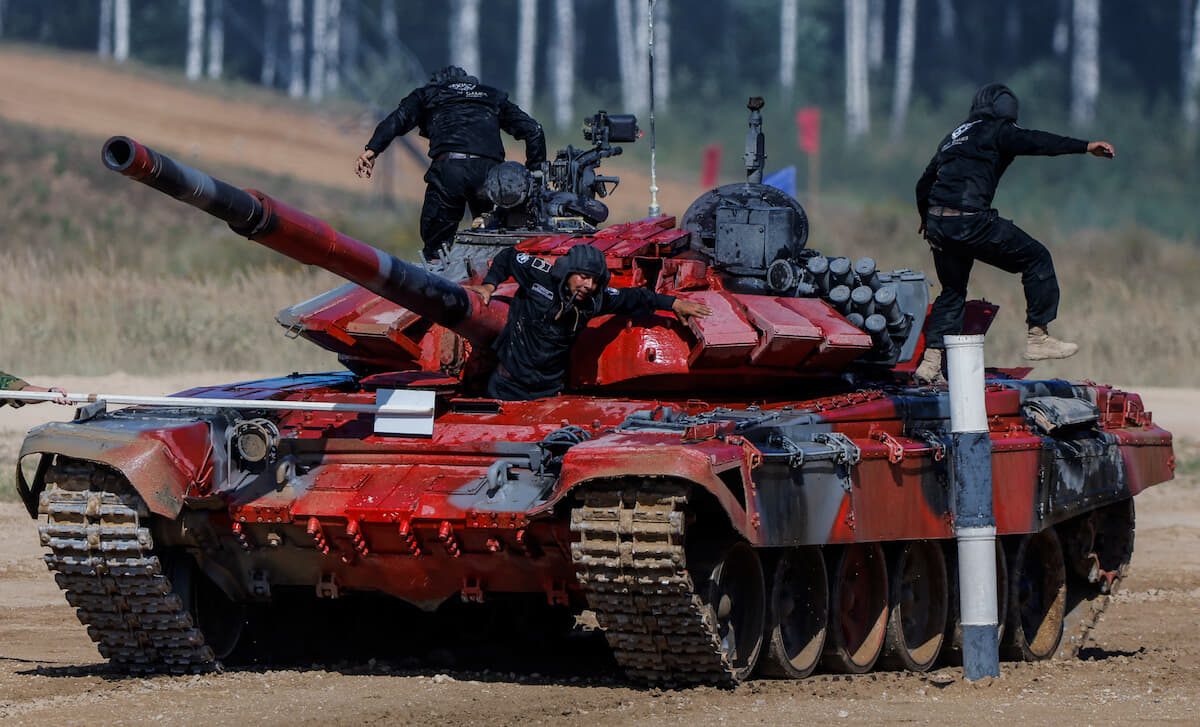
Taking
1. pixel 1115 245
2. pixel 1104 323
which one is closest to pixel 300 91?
pixel 1115 245

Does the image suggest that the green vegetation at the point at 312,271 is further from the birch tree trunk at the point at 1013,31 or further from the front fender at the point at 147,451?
the front fender at the point at 147,451

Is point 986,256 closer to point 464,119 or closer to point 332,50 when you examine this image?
point 464,119

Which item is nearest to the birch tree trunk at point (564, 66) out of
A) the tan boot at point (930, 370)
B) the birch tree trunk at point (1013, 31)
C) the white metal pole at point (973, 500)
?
the birch tree trunk at point (1013, 31)

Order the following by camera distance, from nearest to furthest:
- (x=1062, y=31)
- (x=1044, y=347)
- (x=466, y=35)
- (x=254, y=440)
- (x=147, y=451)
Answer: (x=147, y=451)
(x=254, y=440)
(x=1044, y=347)
(x=466, y=35)
(x=1062, y=31)

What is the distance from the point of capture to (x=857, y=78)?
181ft

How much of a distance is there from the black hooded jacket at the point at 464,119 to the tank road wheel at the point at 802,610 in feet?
14.9

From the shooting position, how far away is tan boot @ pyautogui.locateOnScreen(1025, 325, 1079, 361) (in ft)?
42.1

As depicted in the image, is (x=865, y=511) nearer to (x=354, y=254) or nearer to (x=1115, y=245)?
(x=354, y=254)

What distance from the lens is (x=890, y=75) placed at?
61.9 metres

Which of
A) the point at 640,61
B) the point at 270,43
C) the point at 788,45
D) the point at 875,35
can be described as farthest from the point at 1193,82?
the point at 270,43

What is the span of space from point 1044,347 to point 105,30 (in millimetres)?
53854

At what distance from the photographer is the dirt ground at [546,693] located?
1002 cm

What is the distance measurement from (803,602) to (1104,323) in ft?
54.2

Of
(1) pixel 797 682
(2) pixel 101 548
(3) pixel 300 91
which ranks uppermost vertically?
(3) pixel 300 91
